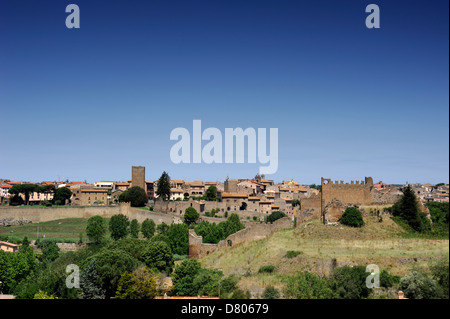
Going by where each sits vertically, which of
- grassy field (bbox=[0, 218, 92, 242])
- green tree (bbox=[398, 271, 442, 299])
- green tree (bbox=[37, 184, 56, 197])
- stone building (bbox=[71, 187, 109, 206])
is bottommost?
grassy field (bbox=[0, 218, 92, 242])

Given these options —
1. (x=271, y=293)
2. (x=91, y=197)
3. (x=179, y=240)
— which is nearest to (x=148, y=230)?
(x=179, y=240)

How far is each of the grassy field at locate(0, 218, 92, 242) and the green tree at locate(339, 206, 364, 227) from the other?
3161 cm

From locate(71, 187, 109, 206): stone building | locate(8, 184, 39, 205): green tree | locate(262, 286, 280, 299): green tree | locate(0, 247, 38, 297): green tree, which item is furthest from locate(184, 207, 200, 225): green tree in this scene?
locate(262, 286, 280, 299): green tree

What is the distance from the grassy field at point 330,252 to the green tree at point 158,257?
322 cm

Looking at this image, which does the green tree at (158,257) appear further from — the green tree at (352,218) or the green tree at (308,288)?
the green tree at (308,288)

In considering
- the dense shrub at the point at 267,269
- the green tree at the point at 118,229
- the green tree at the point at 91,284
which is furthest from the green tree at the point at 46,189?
the dense shrub at the point at 267,269

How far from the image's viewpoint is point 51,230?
5331 centimetres

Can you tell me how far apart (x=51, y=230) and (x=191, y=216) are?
675 inches

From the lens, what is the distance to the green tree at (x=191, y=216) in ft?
177

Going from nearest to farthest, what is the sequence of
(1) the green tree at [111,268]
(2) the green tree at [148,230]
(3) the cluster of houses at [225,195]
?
(1) the green tree at [111,268] < (2) the green tree at [148,230] < (3) the cluster of houses at [225,195]

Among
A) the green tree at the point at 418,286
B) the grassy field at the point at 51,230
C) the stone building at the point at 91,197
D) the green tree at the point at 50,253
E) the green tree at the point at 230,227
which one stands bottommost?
the green tree at the point at 50,253

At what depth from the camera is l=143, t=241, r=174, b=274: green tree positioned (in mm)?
30594

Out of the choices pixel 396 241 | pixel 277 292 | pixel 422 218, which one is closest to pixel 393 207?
pixel 422 218

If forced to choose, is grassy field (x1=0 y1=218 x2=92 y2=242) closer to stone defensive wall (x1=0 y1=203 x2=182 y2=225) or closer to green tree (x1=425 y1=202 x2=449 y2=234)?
stone defensive wall (x1=0 y1=203 x2=182 y2=225)
